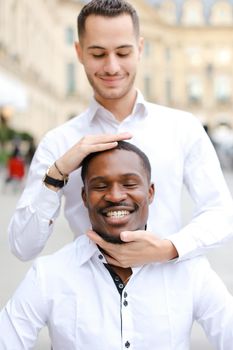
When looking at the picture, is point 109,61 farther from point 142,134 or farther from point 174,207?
point 174,207

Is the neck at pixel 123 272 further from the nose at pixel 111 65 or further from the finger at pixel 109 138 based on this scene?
the nose at pixel 111 65

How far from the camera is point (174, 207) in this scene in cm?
252

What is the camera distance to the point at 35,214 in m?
2.31

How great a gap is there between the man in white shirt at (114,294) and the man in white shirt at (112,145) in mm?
62

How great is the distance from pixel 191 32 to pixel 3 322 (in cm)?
6564

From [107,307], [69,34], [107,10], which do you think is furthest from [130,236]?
[69,34]

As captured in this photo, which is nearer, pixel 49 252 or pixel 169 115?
pixel 169 115

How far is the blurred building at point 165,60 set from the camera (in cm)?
4659

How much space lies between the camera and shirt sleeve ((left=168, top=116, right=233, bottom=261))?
227 cm

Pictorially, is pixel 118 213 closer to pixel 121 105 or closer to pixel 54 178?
pixel 54 178

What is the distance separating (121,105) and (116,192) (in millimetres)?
458

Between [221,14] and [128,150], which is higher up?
[221,14]

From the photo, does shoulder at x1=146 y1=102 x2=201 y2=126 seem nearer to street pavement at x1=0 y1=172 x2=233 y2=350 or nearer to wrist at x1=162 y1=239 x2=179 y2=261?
wrist at x1=162 y1=239 x2=179 y2=261

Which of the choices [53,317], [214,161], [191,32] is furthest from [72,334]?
[191,32]
